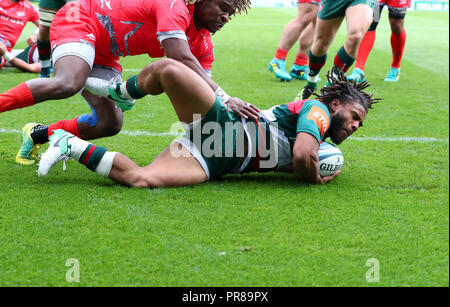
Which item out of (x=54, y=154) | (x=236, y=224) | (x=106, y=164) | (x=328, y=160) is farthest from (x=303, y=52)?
(x=236, y=224)

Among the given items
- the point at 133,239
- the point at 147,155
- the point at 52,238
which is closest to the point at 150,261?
the point at 133,239

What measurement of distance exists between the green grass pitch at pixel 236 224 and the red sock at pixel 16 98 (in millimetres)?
521

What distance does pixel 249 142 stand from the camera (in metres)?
3.85

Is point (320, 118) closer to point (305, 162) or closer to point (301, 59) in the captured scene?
point (305, 162)

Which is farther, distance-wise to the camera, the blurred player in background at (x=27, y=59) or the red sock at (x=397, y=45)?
the blurred player in background at (x=27, y=59)

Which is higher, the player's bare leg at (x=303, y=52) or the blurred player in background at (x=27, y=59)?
the player's bare leg at (x=303, y=52)

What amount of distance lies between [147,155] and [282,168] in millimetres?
1187

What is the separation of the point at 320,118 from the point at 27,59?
686 cm

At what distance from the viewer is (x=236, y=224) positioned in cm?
320

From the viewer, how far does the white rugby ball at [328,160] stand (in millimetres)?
3896

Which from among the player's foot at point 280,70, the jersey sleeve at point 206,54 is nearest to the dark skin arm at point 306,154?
the jersey sleeve at point 206,54

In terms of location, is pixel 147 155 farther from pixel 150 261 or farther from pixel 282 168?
pixel 150 261

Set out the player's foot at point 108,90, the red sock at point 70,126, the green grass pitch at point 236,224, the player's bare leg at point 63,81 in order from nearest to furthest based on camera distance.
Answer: the green grass pitch at point 236,224, the player's bare leg at point 63,81, the player's foot at point 108,90, the red sock at point 70,126

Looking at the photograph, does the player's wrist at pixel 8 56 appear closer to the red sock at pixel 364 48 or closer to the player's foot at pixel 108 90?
the red sock at pixel 364 48
